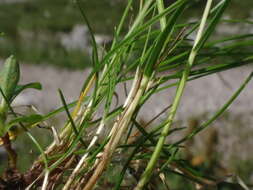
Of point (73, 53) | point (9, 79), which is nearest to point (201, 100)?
point (73, 53)

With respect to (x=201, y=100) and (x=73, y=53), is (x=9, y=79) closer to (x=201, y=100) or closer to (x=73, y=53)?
(x=201, y=100)

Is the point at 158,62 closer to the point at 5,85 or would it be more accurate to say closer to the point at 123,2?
the point at 5,85

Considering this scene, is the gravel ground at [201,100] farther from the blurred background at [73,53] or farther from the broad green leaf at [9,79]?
the broad green leaf at [9,79]

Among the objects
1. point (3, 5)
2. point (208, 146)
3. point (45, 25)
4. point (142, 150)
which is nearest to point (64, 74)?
point (45, 25)

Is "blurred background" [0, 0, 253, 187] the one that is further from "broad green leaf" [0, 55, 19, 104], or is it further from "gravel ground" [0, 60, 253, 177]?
"broad green leaf" [0, 55, 19, 104]

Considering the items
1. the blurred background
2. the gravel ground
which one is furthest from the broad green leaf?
the blurred background

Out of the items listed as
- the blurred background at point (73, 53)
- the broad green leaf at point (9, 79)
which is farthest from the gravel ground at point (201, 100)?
the broad green leaf at point (9, 79)

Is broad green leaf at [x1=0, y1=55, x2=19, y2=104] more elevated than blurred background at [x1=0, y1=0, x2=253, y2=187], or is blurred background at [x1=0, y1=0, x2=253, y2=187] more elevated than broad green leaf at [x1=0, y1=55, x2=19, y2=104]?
blurred background at [x1=0, y1=0, x2=253, y2=187]

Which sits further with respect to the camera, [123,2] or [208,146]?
[123,2]

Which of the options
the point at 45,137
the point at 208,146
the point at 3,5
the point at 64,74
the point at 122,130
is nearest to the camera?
the point at 122,130
